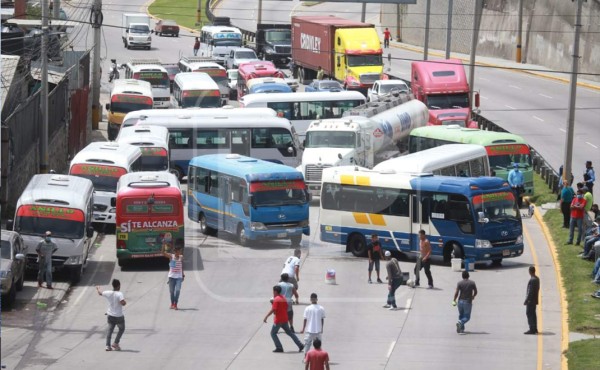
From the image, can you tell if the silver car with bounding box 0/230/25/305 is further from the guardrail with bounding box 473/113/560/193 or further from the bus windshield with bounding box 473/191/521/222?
the guardrail with bounding box 473/113/560/193

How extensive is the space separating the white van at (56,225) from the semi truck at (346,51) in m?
38.9

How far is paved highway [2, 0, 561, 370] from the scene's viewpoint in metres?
25.5

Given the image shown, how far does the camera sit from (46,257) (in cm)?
3278

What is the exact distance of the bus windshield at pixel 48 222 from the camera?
34062 millimetres

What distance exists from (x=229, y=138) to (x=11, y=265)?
69.2 ft

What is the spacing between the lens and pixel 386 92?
218ft

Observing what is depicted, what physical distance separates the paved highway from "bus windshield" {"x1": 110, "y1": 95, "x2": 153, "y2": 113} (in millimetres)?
20492

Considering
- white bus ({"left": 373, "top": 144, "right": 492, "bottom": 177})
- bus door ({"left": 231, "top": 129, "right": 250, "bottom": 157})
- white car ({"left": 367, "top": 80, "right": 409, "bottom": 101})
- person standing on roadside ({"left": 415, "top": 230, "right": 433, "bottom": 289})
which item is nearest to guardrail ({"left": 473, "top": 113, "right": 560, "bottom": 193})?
white bus ({"left": 373, "top": 144, "right": 492, "bottom": 177})

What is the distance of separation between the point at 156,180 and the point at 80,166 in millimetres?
4488

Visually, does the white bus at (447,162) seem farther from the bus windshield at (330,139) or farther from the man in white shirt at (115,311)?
the man in white shirt at (115,311)

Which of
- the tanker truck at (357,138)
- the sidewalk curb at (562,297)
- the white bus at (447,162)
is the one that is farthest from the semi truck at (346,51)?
the sidewalk curb at (562,297)

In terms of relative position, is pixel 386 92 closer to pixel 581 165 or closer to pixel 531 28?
pixel 581 165

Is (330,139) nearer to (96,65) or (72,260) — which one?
(96,65)

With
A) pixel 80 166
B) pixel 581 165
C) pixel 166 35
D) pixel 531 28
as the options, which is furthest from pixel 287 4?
pixel 80 166
